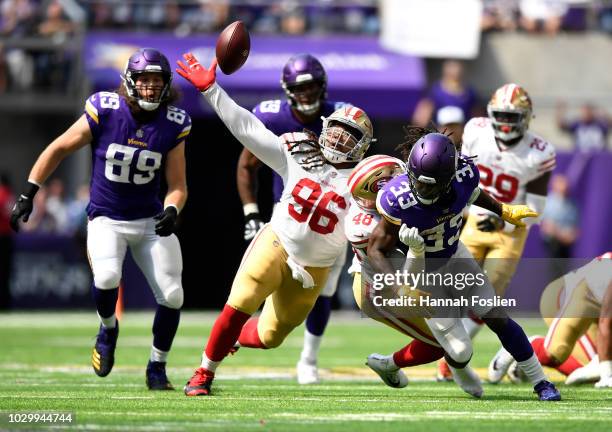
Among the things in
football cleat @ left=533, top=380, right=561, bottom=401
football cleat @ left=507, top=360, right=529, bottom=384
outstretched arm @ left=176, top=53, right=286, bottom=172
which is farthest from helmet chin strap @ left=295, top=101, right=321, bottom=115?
football cleat @ left=533, top=380, right=561, bottom=401

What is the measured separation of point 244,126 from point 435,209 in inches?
44.9

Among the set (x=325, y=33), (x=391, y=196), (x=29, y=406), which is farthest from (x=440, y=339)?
(x=325, y=33)

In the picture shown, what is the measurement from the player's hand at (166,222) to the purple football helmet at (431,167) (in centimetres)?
153

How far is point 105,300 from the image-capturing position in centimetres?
705

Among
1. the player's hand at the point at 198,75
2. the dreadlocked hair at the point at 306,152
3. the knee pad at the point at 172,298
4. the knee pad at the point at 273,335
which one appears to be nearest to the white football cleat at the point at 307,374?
the knee pad at the point at 273,335

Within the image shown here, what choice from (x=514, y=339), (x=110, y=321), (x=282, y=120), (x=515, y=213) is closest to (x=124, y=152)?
(x=110, y=321)

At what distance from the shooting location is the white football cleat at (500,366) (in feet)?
24.6

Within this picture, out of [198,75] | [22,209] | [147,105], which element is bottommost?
[22,209]

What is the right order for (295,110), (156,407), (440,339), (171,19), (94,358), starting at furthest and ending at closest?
(171,19), (295,110), (94,358), (440,339), (156,407)

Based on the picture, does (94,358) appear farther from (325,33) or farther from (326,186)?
(325,33)

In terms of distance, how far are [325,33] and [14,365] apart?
8.82m

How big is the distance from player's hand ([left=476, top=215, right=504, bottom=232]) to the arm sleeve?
197cm

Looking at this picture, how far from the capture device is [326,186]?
6.70m

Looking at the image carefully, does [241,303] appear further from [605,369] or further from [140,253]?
[605,369]
